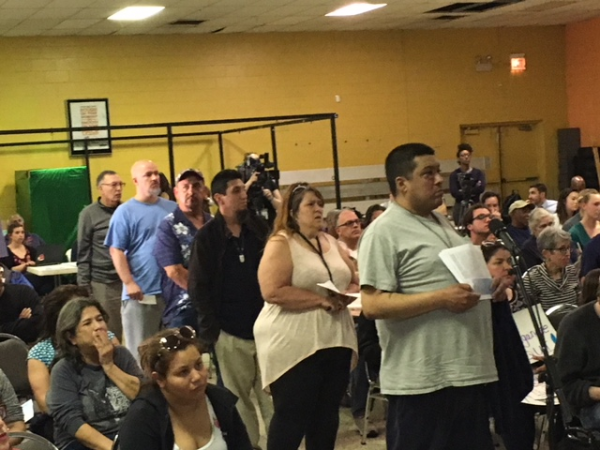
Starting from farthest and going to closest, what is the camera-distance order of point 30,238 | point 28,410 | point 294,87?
point 294,87 < point 30,238 < point 28,410

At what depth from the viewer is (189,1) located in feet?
32.9

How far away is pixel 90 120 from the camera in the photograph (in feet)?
38.3

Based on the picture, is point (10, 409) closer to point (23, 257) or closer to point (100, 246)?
point (100, 246)

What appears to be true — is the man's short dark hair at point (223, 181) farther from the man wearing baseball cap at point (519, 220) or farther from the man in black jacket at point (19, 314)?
the man wearing baseball cap at point (519, 220)

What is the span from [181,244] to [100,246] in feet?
5.45

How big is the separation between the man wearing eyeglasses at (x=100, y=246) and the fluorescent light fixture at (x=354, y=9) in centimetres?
552

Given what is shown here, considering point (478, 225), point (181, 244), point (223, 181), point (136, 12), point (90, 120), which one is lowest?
point (478, 225)

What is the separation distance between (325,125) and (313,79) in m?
0.65

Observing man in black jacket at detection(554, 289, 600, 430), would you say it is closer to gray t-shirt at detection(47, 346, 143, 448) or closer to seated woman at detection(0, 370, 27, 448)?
gray t-shirt at detection(47, 346, 143, 448)

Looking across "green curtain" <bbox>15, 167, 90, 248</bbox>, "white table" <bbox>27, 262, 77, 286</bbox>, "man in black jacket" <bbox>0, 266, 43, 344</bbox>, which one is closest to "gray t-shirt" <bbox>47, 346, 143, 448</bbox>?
"man in black jacket" <bbox>0, 266, 43, 344</bbox>

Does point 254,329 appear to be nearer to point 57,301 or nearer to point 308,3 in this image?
point 57,301

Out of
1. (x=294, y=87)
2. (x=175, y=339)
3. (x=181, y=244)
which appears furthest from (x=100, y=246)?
(x=294, y=87)

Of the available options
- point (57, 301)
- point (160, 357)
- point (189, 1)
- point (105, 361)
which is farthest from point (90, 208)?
point (189, 1)

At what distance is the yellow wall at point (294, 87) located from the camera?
11.5 m
